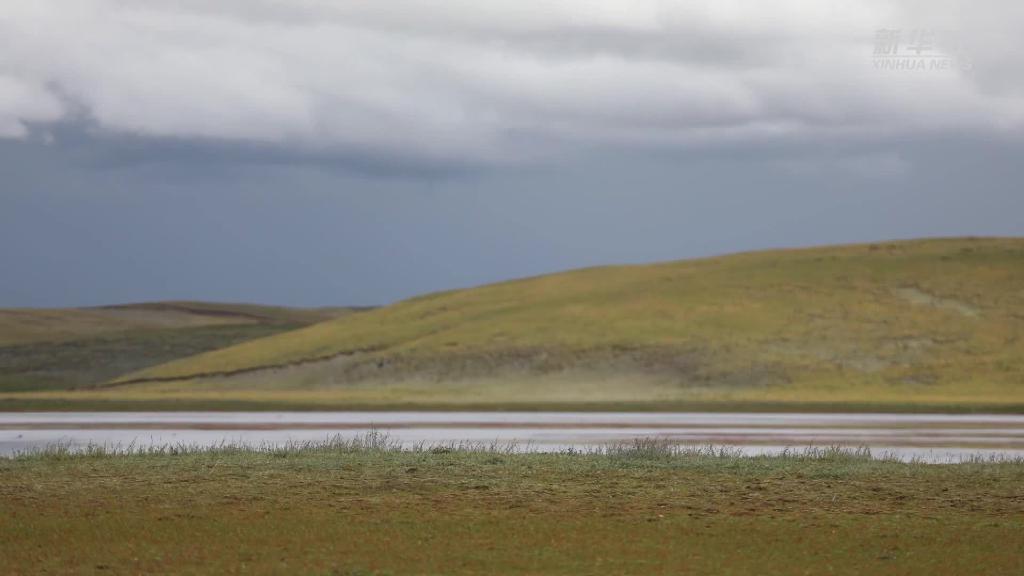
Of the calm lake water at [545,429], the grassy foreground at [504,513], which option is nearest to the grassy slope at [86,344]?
the calm lake water at [545,429]

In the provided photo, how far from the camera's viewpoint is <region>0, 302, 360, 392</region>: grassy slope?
9019 centimetres

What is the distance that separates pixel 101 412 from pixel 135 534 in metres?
33.7

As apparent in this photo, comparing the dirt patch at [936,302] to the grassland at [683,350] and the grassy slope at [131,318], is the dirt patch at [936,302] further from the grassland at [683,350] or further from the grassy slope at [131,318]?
the grassy slope at [131,318]

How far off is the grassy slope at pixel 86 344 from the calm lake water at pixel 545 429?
40706 mm

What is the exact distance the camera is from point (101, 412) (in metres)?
48.4

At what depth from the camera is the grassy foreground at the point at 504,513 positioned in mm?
14812

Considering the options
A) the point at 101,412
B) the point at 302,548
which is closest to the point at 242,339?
the point at 101,412

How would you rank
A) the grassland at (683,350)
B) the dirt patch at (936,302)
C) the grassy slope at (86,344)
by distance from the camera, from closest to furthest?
the grassland at (683,350), the dirt patch at (936,302), the grassy slope at (86,344)

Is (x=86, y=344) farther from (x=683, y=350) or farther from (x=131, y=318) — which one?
(x=683, y=350)

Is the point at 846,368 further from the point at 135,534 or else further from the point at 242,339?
the point at 242,339

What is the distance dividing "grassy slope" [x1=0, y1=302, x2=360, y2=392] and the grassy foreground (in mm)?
61263

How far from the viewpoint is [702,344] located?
208 feet

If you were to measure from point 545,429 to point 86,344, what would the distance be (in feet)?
239

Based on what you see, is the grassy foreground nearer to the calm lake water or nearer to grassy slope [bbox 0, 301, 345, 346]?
the calm lake water
